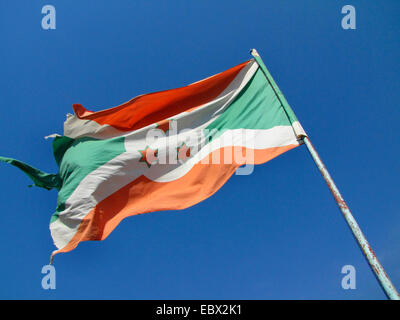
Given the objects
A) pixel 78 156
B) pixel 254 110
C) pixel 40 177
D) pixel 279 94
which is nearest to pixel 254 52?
pixel 254 110

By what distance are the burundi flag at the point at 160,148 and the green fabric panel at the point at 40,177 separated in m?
0.02

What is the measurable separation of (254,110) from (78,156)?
4287 millimetres

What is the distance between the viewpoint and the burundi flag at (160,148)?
780 cm

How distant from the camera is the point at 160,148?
8773mm

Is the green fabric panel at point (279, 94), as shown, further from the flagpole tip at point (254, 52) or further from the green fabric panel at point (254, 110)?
the green fabric panel at point (254, 110)

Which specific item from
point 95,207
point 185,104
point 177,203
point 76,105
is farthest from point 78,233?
point 185,104

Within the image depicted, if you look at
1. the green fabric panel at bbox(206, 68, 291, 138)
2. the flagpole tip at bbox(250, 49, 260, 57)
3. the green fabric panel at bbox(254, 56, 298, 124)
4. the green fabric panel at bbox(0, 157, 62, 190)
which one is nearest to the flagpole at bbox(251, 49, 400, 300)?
the green fabric panel at bbox(254, 56, 298, 124)

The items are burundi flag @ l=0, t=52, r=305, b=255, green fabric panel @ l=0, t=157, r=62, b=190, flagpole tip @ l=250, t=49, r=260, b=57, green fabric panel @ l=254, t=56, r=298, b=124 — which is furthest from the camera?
flagpole tip @ l=250, t=49, r=260, b=57

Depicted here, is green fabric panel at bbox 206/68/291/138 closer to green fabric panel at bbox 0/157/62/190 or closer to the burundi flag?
the burundi flag

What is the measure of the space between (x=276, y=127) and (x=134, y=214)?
11.8 feet

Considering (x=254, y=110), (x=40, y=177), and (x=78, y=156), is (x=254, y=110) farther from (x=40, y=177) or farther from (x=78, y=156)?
(x=40, y=177)

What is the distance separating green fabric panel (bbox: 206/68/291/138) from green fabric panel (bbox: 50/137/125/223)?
97.2 inches

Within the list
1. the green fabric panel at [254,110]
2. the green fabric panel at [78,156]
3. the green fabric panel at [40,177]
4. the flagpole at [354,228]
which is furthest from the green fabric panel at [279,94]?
the green fabric panel at [40,177]

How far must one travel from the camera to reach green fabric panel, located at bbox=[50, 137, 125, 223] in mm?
8414
